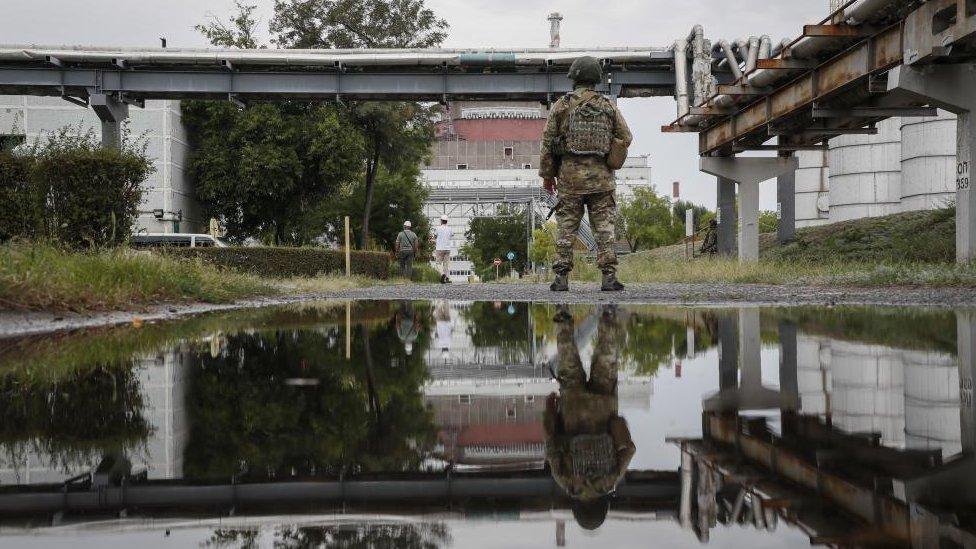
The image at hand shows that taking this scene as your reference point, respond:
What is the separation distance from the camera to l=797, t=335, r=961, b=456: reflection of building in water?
8.13 feet

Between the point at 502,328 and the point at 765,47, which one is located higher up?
the point at 765,47

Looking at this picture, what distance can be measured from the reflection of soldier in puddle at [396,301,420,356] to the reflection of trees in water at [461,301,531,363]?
15.6 inches

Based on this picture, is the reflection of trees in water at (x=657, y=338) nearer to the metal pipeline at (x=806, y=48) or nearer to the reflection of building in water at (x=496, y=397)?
the reflection of building in water at (x=496, y=397)

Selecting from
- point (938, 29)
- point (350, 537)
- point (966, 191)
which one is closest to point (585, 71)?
point (938, 29)

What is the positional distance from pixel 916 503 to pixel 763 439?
0.72 m

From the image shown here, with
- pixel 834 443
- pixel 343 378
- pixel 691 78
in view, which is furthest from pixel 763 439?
pixel 691 78

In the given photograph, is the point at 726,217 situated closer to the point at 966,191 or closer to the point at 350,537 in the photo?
the point at 966,191

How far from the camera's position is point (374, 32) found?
1860 inches

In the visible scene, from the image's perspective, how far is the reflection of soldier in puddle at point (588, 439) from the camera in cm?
181

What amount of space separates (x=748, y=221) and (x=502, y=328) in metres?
20.7

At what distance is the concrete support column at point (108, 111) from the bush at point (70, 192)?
2280 centimetres

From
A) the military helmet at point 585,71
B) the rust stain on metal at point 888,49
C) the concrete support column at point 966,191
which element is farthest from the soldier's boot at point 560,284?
the rust stain on metal at point 888,49

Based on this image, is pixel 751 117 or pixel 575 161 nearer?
pixel 575 161

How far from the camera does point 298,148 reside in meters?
46.7
